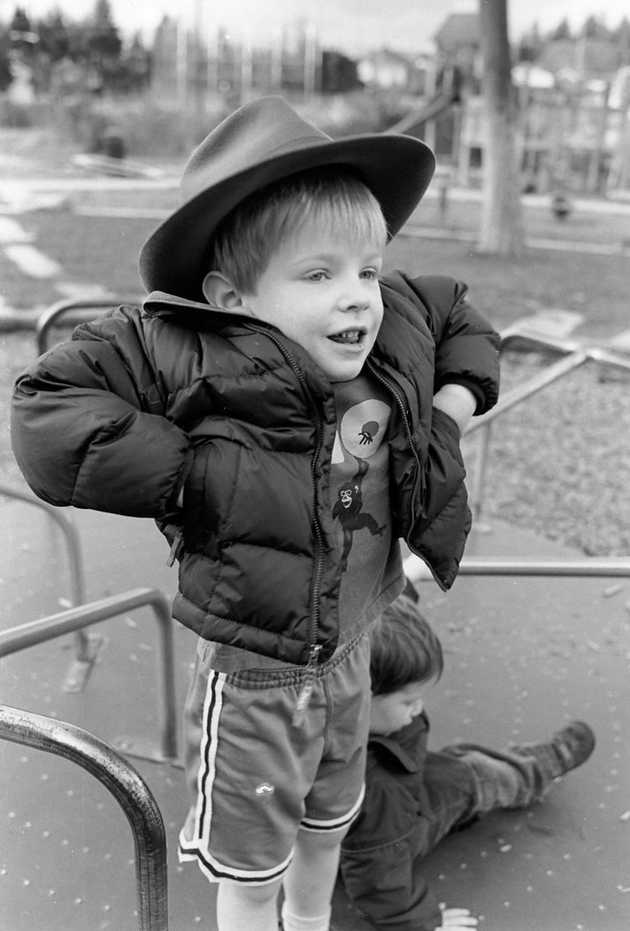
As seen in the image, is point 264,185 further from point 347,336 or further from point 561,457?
point 561,457

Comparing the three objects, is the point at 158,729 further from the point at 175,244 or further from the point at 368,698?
the point at 175,244

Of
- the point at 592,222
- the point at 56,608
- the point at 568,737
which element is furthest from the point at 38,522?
the point at 592,222

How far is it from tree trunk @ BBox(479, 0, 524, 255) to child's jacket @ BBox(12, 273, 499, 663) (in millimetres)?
7877

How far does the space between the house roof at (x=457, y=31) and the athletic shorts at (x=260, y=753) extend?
22094mm

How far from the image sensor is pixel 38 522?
340 cm

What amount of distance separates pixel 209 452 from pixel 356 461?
0.23 metres

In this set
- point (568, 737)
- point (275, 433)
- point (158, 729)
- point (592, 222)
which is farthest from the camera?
point (592, 222)

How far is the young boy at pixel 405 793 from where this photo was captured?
5.75ft

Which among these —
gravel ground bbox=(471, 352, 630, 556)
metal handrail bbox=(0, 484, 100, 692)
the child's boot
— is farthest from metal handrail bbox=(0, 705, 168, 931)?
gravel ground bbox=(471, 352, 630, 556)

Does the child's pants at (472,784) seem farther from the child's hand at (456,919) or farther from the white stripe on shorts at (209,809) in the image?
the white stripe on shorts at (209,809)

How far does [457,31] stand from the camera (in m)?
22.2

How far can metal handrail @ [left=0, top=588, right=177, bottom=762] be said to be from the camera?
1.66 m

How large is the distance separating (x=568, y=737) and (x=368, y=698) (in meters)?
0.83

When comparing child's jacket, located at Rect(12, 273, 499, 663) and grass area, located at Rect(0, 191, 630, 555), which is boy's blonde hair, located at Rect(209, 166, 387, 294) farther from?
grass area, located at Rect(0, 191, 630, 555)
